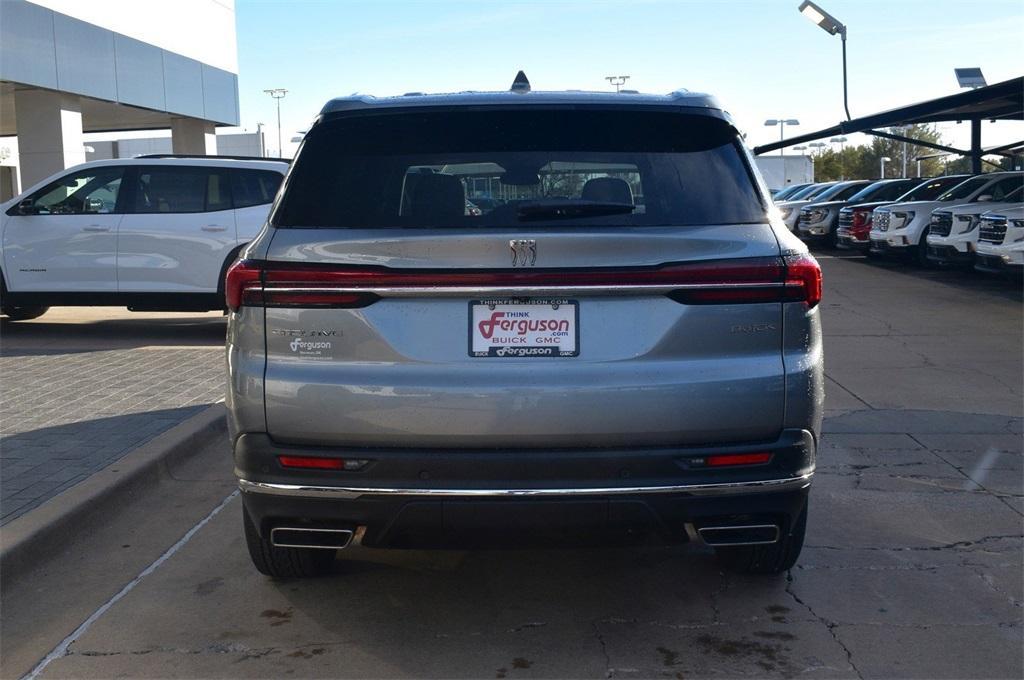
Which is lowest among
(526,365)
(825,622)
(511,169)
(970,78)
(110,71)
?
(825,622)

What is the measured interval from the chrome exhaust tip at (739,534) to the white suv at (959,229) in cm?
1547

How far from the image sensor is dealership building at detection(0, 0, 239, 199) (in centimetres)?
1981

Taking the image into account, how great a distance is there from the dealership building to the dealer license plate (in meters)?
17.4

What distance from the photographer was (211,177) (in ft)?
39.8

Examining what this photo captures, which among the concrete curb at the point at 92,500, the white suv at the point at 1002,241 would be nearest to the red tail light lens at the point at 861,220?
the white suv at the point at 1002,241

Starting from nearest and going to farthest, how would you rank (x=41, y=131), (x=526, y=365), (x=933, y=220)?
(x=526, y=365)
(x=933, y=220)
(x=41, y=131)

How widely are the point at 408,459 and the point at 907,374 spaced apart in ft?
24.9

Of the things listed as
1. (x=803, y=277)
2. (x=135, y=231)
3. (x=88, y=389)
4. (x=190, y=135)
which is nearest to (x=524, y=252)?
(x=803, y=277)

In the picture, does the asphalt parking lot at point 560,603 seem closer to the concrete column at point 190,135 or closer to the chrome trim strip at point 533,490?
the chrome trim strip at point 533,490

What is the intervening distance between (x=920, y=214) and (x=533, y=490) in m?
20.3

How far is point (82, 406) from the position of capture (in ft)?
26.5

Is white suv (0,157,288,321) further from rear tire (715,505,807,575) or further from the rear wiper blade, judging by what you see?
the rear wiper blade

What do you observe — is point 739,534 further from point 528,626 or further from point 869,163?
point 869,163

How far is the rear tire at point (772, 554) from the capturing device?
175 inches
